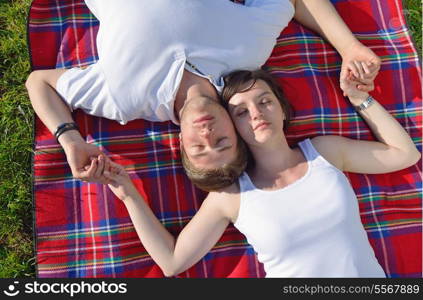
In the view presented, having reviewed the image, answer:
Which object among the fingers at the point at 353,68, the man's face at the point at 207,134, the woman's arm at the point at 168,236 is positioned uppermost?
the fingers at the point at 353,68

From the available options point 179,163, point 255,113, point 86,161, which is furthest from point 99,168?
point 255,113

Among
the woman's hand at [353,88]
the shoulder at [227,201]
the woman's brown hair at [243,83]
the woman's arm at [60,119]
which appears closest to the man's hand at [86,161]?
the woman's arm at [60,119]

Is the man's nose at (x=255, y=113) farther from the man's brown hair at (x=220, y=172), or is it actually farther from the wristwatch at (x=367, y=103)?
the wristwatch at (x=367, y=103)

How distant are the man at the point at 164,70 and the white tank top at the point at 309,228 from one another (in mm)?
340

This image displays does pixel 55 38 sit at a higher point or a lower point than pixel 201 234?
higher

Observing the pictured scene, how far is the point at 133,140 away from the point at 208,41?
0.74m

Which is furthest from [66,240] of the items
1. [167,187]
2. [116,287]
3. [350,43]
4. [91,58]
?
[350,43]

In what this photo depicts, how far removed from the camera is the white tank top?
2482mm

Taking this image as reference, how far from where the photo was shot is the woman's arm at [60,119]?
2.60 metres

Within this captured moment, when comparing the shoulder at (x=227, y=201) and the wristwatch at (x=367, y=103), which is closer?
the shoulder at (x=227, y=201)

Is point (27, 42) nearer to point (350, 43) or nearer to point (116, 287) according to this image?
point (116, 287)

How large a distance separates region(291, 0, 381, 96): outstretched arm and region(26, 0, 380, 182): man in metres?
0.32

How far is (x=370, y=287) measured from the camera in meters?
2.56

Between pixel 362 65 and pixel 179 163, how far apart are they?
121cm
